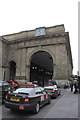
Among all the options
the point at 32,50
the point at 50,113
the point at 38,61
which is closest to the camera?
the point at 50,113

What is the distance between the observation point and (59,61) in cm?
2647

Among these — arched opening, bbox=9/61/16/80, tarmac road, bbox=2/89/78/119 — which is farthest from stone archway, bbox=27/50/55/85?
tarmac road, bbox=2/89/78/119

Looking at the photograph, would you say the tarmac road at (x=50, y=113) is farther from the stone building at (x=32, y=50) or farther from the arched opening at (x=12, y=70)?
the arched opening at (x=12, y=70)

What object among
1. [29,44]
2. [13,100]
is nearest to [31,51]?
[29,44]

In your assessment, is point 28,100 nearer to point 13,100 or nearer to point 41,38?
point 13,100

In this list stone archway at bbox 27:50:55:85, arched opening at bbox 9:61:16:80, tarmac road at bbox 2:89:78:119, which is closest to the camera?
tarmac road at bbox 2:89:78:119

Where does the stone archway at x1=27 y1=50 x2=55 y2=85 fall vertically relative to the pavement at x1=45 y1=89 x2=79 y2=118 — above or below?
above

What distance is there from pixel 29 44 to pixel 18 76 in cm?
869

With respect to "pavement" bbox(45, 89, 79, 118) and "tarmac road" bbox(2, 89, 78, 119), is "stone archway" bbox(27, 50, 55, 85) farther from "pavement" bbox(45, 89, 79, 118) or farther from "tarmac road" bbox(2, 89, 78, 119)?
"tarmac road" bbox(2, 89, 78, 119)

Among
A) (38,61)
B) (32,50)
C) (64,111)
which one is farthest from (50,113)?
(38,61)

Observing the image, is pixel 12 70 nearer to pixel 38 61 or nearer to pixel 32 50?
pixel 32 50

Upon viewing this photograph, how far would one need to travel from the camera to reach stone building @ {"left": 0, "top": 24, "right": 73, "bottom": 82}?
86.8 feet

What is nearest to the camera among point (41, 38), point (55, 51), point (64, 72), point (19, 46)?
point (64, 72)

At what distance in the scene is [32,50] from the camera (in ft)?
98.0
